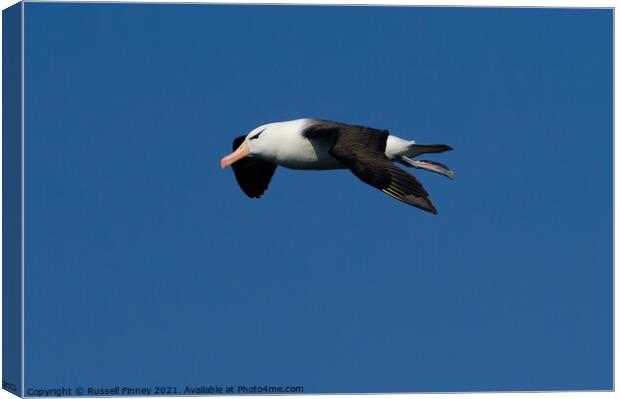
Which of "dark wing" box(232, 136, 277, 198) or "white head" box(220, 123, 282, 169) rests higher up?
"white head" box(220, 123, 282, 169)

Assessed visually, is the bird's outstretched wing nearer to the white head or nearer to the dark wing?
the white head

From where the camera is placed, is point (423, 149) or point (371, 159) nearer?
point (371, 159)

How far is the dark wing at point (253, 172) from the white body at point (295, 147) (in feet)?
2.31

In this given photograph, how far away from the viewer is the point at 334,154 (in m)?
17.1

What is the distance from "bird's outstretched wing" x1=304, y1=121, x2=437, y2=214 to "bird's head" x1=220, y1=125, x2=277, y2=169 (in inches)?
19.0

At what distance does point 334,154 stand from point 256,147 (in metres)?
1.29

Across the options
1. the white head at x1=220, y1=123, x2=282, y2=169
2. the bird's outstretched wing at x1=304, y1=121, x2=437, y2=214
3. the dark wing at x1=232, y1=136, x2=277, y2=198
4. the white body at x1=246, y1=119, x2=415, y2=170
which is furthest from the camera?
the dark wing at x1=232, y1=136, x2=277, y2=198

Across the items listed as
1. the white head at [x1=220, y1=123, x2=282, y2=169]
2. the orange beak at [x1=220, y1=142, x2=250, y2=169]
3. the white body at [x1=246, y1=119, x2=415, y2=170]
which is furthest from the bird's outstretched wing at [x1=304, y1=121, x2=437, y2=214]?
the orange beak at [x1=220, y1=142, x2=250, y2=169]

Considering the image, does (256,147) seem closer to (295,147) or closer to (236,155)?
(236,155)

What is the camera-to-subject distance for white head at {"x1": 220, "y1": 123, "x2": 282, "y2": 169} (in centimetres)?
1795

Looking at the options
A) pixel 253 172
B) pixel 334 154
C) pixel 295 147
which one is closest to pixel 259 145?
pixel 295 147

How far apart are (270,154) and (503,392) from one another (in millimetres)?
3285

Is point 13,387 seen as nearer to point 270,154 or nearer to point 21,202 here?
point 21,202

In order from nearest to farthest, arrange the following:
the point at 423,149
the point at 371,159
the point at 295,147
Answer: the point at 371,159, the point at 295,147, the point at 423,149
